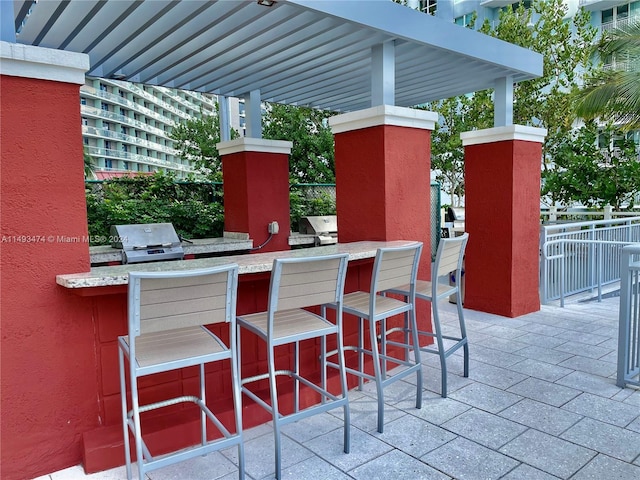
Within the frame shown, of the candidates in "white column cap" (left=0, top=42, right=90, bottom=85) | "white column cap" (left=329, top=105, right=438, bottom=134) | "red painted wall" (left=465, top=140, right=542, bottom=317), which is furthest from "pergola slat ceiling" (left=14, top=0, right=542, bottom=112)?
"white column cap" (left=0, top=42, right=90, bottom=85)

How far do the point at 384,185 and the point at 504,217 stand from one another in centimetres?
184

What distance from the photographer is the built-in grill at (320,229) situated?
21.1ft

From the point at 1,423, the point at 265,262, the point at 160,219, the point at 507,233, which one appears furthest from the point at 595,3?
the point at 1,423

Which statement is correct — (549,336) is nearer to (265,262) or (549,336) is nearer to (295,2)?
(265,262)

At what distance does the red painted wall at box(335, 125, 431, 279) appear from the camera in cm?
376

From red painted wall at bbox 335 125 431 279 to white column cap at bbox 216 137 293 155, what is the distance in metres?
1.70

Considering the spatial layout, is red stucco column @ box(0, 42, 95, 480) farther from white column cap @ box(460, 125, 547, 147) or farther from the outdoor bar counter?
white column cap @ box(460, 125, 547, 147)

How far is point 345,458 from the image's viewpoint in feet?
7.63

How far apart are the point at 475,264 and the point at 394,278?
A: 2.81 metres

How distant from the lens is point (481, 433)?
100 inches

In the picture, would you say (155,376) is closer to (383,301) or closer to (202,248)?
(383,301)

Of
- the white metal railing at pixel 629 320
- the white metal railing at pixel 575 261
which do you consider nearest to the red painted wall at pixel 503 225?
the white metal railing at pixel 575 261

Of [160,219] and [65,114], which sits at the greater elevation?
[65,114]

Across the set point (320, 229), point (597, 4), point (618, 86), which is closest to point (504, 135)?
point (320, 229)
